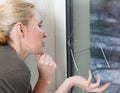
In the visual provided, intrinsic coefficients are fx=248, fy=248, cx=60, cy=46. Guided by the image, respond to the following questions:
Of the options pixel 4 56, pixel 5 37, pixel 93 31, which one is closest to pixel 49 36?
pixel 93 31

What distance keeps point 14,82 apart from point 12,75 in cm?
3

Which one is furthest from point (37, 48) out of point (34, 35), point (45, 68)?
point (45, 68)

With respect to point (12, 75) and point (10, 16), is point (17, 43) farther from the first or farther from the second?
point (12, 75)

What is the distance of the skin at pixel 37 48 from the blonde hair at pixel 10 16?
0.07 ft

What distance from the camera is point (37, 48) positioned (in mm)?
1201

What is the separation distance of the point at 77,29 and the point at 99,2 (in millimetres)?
236

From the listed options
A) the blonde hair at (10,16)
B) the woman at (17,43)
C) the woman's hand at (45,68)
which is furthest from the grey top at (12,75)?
the woman's hand at (45,68)

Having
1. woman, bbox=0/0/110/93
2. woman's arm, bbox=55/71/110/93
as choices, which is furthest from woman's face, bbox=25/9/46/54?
woman's arm, bbox=55/71/110/93

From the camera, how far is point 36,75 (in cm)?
145

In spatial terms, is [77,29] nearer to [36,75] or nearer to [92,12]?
[92,12]

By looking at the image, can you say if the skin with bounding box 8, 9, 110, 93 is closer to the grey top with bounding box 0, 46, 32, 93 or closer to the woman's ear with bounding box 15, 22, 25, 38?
the woman's ear with bounding box 15, 22, 25, 38

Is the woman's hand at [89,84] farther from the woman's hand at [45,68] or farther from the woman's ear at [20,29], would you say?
the woman's ear at [20,29]

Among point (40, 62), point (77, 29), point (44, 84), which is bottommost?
point (44, 84)

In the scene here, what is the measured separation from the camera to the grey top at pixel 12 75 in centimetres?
90
